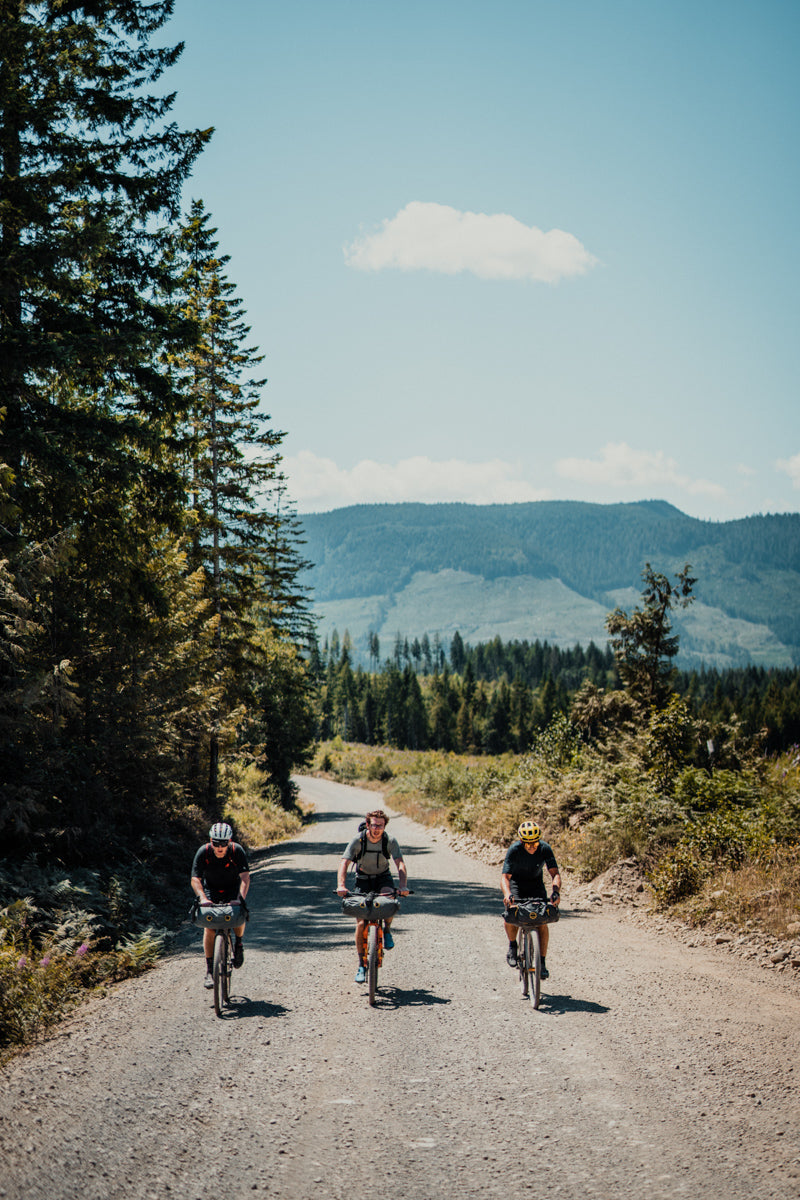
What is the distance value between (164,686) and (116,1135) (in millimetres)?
11856

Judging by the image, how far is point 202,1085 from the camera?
18.9 ft

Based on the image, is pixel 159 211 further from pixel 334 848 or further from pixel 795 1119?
pixel 334 848

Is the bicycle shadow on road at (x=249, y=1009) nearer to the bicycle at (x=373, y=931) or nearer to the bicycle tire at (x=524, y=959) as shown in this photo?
the bicycle at (x=373, y=931)

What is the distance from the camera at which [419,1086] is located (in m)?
5.81

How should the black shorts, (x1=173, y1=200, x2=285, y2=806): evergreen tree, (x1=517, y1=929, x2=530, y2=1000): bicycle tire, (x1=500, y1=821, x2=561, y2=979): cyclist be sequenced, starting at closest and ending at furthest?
(x1=517, y1=929, x2=530, y2=1000): bicycle tire < (x1=500, y1=821, x2=561, y2=979): cyclist < the black shorts < (x1=173, y1=200, x2=285, y2=806): evergreen tree

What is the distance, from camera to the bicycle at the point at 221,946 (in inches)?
297

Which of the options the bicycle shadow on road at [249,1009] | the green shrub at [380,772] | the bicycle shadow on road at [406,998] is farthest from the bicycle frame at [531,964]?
the green shrub at [380,772]

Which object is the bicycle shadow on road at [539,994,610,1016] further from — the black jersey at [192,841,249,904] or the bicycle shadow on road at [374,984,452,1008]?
the black jersey at [192,841,249,904]

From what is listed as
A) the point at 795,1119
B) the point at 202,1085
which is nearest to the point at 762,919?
the point at 795,1119

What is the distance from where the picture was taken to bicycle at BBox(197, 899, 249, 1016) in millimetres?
7555

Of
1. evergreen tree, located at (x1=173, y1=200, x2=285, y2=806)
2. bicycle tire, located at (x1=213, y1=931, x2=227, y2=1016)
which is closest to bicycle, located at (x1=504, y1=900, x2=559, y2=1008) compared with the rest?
bicycle tire, located at (x1=213, y1=931, x2=227, y2=1016)

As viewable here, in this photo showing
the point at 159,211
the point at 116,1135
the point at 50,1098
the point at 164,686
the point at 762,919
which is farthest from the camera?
the point at 164,686

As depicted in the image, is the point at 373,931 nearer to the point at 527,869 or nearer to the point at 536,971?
the point at 536,971

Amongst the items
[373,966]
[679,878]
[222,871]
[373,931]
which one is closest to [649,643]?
[679,878]
